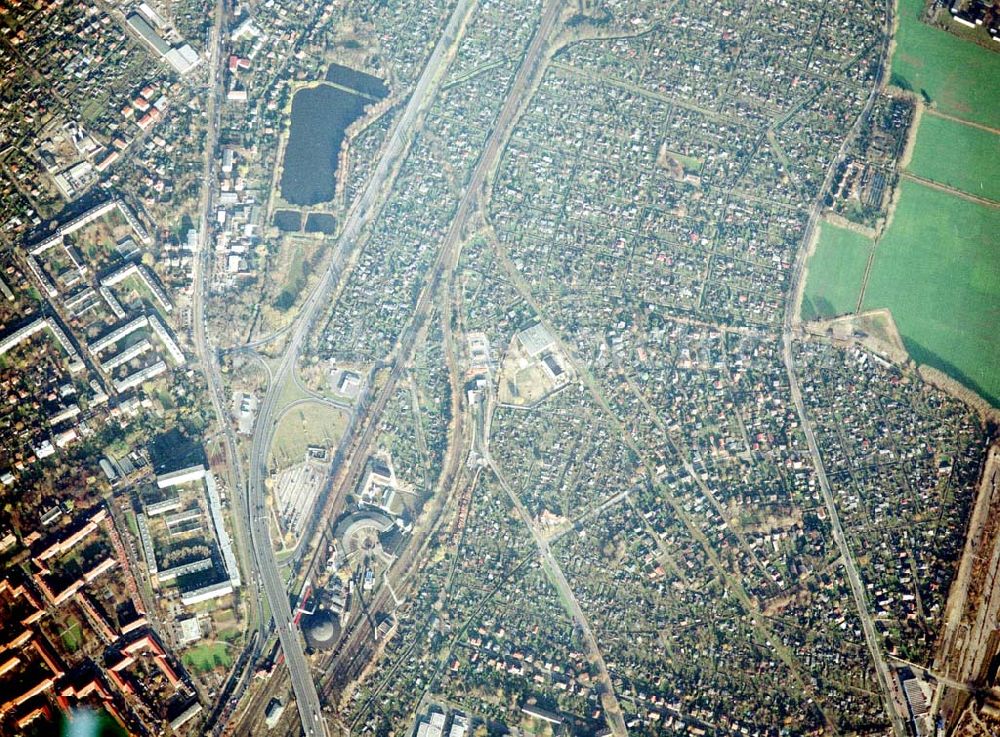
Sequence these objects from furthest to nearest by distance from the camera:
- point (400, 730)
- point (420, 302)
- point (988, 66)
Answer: point (988, 66) < point (420, 302) < point (400, 730)

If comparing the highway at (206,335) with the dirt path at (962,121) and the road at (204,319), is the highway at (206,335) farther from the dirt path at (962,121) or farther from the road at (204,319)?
the dirt path at (962,121)

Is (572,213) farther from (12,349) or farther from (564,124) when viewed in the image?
(12,349)

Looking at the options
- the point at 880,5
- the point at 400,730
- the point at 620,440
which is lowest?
the point at 400,730

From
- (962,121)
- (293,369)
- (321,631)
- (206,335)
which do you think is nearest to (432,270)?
(293,369)

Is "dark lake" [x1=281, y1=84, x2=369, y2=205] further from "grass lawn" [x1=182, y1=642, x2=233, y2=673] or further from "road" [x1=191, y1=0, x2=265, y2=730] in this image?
"grass lawn" [x1=182, y1=642, x2=233, y2=673]

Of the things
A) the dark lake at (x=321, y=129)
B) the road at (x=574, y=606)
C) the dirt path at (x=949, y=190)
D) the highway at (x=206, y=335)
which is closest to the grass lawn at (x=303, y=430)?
the highway at (x=206, y=335)


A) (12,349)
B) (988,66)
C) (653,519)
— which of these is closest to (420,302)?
(653,519)
